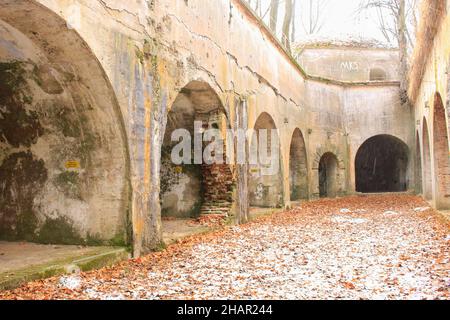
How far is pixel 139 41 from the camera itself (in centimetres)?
650

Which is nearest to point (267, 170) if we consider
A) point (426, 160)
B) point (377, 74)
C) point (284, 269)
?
point (426, 160)

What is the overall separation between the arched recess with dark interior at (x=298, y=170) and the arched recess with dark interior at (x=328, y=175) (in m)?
2.85

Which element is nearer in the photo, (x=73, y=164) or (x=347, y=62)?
(x=73, y=164)

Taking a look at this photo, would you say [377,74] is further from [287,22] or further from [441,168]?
[441,168]

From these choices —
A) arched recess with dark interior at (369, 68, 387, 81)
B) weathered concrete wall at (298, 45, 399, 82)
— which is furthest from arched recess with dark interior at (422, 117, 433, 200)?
arched recess with dark interior at (369, 68, 387, 81)

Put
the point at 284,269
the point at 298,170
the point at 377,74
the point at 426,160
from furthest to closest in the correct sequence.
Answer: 1. the point at 377,74
2. the point at 298,170
3. the point at 426,160
4. the point at 284,269

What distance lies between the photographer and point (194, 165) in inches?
409

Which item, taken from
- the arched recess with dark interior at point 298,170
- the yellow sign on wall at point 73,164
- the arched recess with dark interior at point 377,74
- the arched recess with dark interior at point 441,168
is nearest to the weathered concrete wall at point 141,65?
the yellow sign on wall at point 73,164

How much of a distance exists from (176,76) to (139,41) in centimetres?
116

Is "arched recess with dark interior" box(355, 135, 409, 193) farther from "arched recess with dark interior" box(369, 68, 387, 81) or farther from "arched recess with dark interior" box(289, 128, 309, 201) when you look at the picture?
"arched recess with dark interior" box(289, 128, 309, 201)

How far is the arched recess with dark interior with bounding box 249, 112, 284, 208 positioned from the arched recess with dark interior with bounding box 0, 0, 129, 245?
26.3 feet

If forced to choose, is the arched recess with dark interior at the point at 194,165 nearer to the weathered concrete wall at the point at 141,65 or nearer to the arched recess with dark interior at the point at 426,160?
the weathered concrete wall at the point at 141,65

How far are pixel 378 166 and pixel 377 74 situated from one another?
5187 mm
